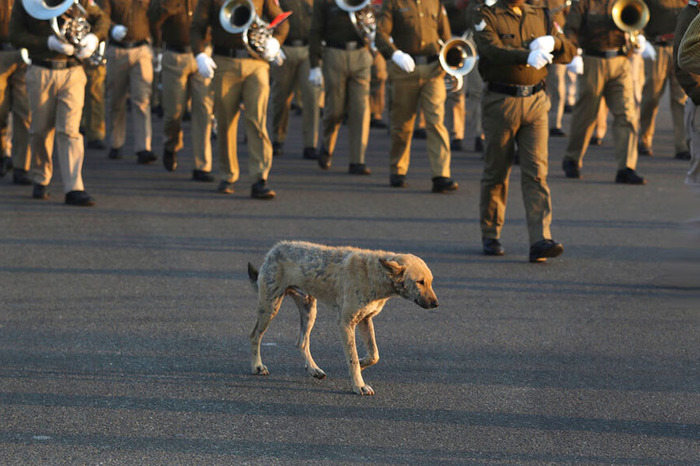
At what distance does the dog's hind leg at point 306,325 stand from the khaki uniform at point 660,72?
29.7 feet

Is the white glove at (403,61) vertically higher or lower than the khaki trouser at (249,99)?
higher

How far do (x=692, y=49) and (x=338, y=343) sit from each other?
2.74 meters

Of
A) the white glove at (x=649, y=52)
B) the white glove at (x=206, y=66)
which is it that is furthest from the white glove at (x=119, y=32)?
the white glove at (x=649, y=52)

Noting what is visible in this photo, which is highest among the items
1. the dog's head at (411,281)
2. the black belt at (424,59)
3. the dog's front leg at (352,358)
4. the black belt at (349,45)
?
the black belt at (349,45)

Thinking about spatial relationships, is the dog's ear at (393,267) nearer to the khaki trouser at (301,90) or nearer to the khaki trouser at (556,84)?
the khaki trouser at (301,90)

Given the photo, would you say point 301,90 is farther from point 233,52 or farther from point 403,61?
point 403,61

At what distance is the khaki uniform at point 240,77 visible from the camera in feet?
40.6

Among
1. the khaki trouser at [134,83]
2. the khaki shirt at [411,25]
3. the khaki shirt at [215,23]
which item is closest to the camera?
the khaki shirt at [215,23]

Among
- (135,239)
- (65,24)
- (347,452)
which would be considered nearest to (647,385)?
(347,452)

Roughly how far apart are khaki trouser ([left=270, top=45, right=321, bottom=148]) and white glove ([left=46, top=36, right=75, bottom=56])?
14.9 ft

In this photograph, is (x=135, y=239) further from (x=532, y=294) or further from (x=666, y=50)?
(x=666, y=50)

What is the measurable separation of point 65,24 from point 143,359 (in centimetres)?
546

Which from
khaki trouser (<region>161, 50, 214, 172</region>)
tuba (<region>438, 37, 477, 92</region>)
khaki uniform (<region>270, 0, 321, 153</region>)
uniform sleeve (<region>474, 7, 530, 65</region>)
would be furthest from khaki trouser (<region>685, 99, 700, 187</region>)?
khaki uniform (<region>270, 0, 321, 153</region>)

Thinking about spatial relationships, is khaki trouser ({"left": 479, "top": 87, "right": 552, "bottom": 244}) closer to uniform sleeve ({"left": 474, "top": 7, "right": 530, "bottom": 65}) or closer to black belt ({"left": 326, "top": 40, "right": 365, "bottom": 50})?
uniform sleeve ({"left": 474, "top": 7, "right": 530, "bottom": 65})
